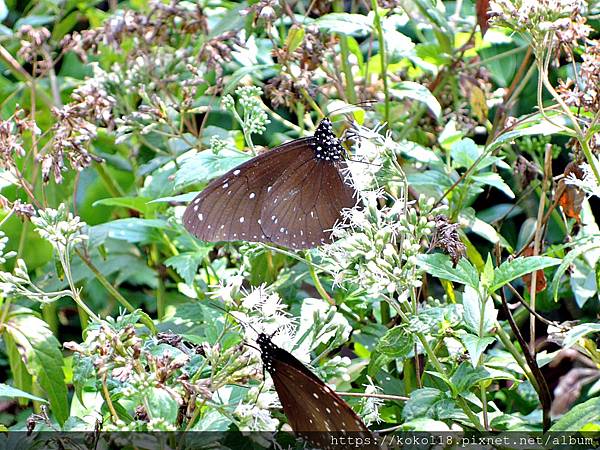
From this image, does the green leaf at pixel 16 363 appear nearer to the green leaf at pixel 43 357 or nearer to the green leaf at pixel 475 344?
the green leaf at pixel 43 357

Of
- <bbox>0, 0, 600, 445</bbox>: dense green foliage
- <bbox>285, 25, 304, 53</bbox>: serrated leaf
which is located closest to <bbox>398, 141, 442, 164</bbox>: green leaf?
<bbox>0, 0, 600, 445</bbox>: dense green foliage

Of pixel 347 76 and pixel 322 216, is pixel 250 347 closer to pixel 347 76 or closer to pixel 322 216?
pixel 322 216

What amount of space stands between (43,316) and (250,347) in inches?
37.9

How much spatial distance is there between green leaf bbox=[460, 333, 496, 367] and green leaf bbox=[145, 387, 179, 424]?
338 mm

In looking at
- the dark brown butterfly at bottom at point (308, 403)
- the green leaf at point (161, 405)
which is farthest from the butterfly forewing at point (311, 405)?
the green leaf at point (161, 405)

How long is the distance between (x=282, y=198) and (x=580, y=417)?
1.84ft

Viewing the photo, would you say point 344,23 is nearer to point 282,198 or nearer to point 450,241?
point 282,198

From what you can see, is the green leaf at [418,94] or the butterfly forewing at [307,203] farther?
the green leaf at [418,94]

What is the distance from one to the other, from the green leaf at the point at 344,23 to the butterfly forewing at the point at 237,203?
261 millimetres

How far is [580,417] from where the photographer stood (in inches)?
40.8

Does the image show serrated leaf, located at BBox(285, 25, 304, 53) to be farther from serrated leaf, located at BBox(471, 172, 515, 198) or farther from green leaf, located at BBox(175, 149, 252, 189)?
serrated leaf, located at BBox(471, 172, 515, 198)

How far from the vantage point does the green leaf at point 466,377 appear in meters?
1.04

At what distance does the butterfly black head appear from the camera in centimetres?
134

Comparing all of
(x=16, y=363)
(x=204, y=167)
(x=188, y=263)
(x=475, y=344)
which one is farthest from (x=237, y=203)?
(x=16, y=363)
